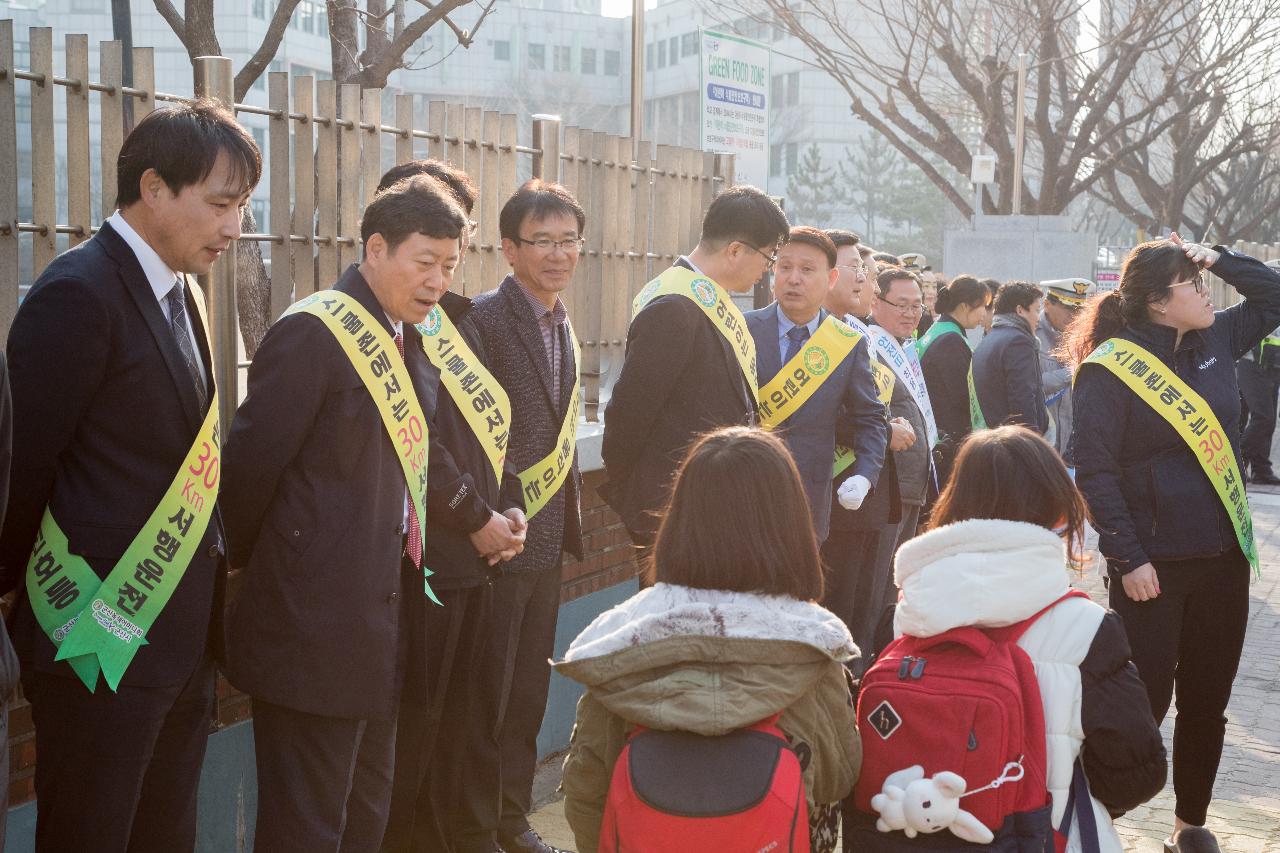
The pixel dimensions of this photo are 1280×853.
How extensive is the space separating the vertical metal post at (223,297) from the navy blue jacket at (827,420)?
6.43 ft

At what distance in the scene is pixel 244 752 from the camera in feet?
14.6

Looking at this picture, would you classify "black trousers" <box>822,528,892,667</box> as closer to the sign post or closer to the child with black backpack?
the child with black backpack

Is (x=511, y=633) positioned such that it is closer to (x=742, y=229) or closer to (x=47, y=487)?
(x=742, y=229)

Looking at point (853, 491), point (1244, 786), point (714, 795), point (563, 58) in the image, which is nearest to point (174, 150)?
point (714, 795)

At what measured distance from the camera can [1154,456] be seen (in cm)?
464

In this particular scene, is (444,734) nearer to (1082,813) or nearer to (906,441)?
(1082,813)

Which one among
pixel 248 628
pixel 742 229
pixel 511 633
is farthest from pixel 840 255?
pixel 248 628

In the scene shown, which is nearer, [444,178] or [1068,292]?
[444,178]

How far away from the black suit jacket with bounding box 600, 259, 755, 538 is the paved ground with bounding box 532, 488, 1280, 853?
127 cm

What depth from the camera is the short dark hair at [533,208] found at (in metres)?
4.60

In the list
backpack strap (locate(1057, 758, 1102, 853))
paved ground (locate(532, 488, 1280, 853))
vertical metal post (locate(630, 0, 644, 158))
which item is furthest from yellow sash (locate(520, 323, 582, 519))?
vertical metal post (locate(630, 0, 644, 158))

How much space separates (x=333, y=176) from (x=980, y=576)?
2.63m

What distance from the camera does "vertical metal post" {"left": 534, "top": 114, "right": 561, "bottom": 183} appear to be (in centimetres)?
588

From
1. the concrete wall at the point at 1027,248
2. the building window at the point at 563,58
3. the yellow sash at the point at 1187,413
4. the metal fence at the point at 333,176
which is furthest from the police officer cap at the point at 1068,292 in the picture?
the building window at the point at 563,58
